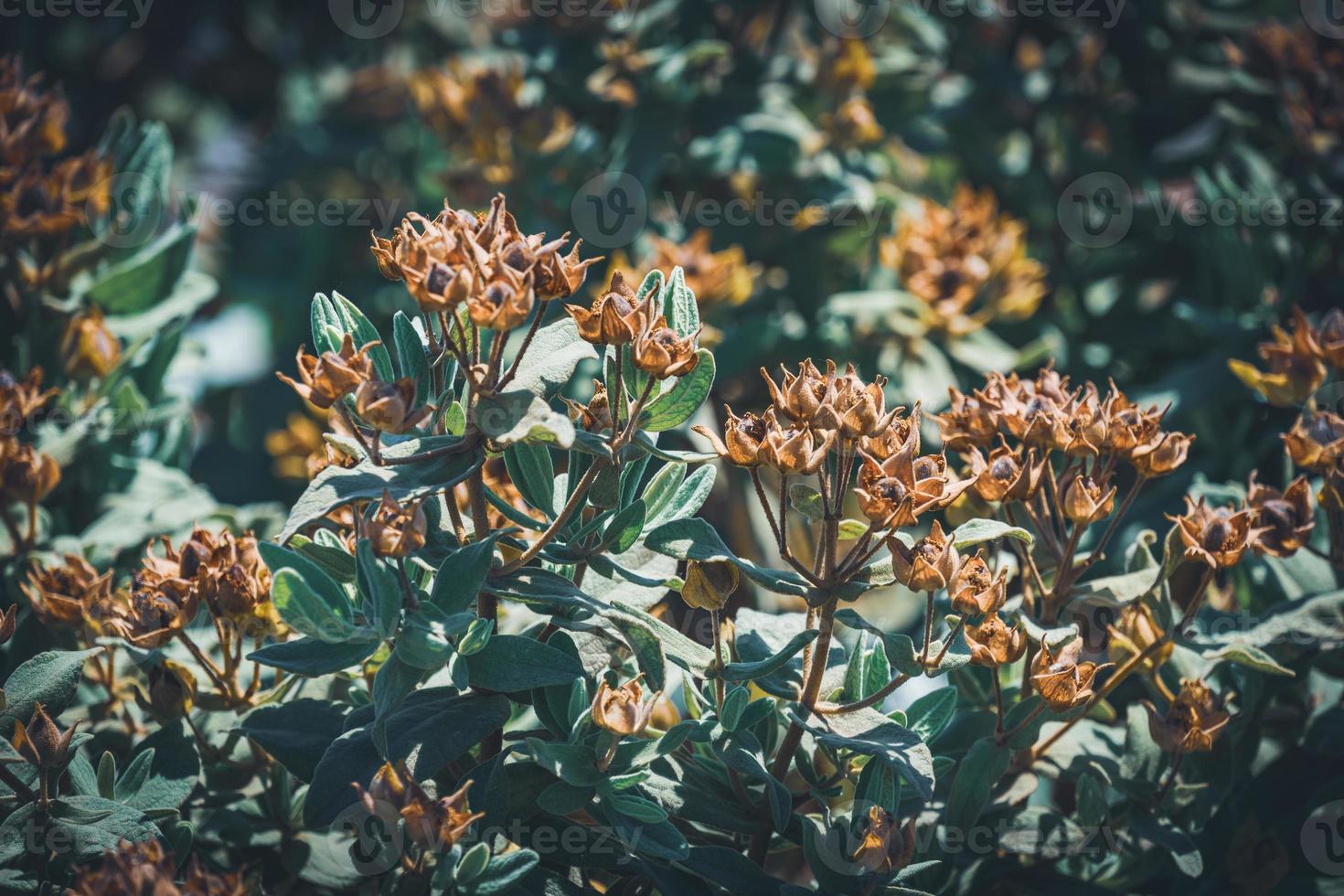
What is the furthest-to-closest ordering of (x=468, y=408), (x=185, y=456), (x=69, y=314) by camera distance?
(x=185, y=456) < (x=69, y=314) < (x=468, y=408)

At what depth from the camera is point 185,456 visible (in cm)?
155

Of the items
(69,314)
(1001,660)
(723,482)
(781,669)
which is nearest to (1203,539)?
(1001,660)

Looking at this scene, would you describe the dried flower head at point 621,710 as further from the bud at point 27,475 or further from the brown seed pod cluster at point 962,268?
the brown seed pod cluster at point 962,268

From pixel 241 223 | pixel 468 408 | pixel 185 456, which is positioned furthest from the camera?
pixel 241 223

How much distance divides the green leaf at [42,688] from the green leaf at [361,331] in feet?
1.17

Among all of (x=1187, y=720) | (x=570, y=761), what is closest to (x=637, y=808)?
(x=570, y=761)

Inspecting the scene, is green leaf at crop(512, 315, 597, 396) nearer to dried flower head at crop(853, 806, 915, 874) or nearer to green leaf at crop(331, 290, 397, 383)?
green leaf at crop(331, 290, 397, 383)

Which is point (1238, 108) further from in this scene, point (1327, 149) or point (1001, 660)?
point (1001, 660)

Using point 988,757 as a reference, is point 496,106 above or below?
above

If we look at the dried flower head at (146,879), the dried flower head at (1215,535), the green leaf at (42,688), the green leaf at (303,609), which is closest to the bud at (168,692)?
the green leaf at (42,688)

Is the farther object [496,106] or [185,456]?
[496,106]

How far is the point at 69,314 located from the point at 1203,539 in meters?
1.26

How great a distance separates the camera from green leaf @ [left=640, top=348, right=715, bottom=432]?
0.90 metres

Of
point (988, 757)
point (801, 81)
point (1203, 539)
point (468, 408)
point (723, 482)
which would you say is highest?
point (468, 408)
